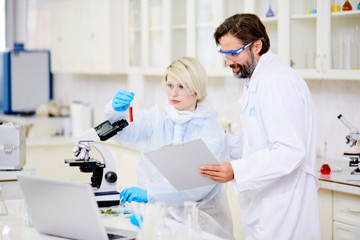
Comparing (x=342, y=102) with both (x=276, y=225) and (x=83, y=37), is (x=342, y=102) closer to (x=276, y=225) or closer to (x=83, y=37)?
(x=276, y=225)

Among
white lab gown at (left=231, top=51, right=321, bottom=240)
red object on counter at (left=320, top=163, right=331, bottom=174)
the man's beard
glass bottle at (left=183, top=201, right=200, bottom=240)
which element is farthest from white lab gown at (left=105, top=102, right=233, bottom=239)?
red object on counter at (left=320, top=163, right=331, bottom=174)

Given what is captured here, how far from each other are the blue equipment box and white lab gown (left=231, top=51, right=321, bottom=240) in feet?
16.3

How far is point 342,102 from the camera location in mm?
3584

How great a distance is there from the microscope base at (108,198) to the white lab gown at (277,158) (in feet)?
1.81

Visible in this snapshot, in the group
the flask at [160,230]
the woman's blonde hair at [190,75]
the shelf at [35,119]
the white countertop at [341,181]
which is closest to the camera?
the flask at [160,230]

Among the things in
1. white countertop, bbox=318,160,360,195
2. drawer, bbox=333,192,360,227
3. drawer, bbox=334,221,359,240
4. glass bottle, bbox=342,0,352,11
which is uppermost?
glass bottle, bbox=342,0,352,11

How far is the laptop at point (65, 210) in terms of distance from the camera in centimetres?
184

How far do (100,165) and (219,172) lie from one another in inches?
21.3

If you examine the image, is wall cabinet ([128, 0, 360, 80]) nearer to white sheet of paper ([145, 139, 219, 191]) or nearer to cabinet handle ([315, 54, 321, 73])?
cabinet handle ([315, 54, 321, 73])

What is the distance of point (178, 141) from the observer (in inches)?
105

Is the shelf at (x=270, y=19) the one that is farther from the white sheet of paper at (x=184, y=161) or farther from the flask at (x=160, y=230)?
the flask at (x=160, y=230)

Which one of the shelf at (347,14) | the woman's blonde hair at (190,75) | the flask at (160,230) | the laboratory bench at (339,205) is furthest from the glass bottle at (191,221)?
the shelf at (347,14)

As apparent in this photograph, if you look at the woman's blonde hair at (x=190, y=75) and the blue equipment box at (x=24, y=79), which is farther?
the blue equipment box at (x=24, y=79)

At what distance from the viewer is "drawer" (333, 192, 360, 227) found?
2.88m
